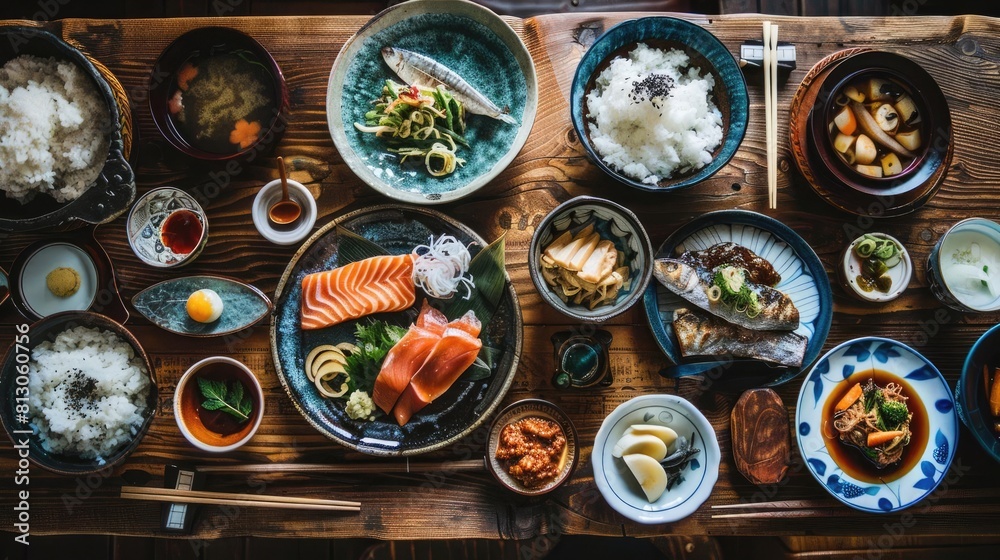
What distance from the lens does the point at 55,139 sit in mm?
2475

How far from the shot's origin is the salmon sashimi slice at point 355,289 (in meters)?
2.55

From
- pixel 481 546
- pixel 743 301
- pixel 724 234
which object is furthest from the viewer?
pixel 481 546

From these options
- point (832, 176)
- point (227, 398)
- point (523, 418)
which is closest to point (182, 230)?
point (227, 398)

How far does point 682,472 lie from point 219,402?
2047 millimetres

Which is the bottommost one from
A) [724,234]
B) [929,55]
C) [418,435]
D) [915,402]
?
[915,402]

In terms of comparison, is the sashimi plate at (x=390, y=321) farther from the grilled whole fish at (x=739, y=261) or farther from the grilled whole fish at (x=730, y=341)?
the grilled whole fish at (x=739, y=261)

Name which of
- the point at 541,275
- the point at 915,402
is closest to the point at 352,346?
the point at 541,275

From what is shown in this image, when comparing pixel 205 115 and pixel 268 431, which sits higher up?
pixel 205 115

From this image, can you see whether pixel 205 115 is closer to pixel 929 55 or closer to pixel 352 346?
pixel 352 346

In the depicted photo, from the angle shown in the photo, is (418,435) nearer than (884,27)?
Yes

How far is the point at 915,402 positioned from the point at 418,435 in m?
2.26

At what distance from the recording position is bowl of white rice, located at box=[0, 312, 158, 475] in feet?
8.06

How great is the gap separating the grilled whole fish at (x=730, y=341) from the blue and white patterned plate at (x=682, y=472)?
0.26 meters

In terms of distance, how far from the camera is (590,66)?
8.45 ft
